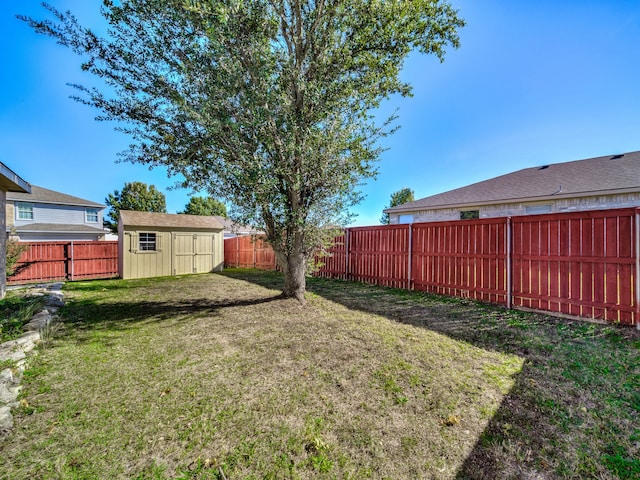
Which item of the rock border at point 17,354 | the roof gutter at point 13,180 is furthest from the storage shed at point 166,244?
the rock border at point 17,354

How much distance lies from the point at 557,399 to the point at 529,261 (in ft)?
11.9

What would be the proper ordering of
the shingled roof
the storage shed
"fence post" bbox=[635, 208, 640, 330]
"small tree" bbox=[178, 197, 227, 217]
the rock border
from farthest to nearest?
"small tree" bbox=[178, 197, 227, 217]
the storage shed
the shingled roof
"fence post" bbox=[635, 208, 640, 330]
the rock border

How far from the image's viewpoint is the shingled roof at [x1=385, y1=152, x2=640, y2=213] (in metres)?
8.55

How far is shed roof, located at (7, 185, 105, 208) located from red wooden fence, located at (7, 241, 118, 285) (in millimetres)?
10618

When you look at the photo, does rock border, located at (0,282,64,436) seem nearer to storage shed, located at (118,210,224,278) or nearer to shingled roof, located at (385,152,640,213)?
storage shed, located at (118,210,224,278)

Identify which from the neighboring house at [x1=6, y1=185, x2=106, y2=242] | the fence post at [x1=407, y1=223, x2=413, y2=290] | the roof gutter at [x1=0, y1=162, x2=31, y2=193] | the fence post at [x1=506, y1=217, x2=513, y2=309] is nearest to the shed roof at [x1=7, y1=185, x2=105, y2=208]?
the neighboring house at [x1=6, y1=185, x2=106, y2=242]

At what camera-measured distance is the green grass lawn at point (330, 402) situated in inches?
65.0

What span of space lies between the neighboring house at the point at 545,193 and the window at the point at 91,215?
22179mm

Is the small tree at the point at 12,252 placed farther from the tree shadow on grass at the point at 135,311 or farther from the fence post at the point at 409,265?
the fence post at the point at 409,265

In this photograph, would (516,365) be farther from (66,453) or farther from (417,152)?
(417,152)

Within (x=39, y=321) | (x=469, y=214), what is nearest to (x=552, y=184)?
(x=469, y=214)

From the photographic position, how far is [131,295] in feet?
22.8

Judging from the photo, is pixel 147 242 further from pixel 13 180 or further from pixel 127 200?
pixel 127 200

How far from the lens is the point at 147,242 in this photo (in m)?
11.3
